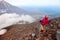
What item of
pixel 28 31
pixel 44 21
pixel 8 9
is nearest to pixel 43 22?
pixel 44 21

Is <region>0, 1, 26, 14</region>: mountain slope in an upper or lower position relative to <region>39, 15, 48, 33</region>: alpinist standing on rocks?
upper

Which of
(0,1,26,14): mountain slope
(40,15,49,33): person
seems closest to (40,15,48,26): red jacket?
(40,15,49,33): person

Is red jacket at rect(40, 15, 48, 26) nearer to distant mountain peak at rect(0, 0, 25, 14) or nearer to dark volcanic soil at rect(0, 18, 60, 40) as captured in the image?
dark volcanic soil at rect(0, 18, 60, 40)

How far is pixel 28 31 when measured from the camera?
6.93 ft

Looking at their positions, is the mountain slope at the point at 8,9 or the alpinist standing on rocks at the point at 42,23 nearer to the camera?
the alpinist standing on rocks at the point at 42,23

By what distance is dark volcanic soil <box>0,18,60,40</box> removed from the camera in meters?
2.07

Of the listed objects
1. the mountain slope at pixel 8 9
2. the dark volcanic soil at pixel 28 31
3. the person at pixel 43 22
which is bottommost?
the dark volcanic soil at pixel 28 31

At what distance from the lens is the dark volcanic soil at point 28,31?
207 cm

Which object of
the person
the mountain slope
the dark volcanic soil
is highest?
the mountain slope

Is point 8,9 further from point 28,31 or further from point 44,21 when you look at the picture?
point 44,21

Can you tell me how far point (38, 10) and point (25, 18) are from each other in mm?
303

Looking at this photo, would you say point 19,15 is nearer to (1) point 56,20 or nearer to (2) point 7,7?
(2) point 7,7

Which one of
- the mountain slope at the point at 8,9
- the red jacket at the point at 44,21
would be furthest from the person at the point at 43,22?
the mountain slope at the point at 8,9

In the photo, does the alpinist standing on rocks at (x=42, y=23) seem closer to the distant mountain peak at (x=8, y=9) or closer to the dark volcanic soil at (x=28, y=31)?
the dark volcanic soil at (x=28, y=31)
